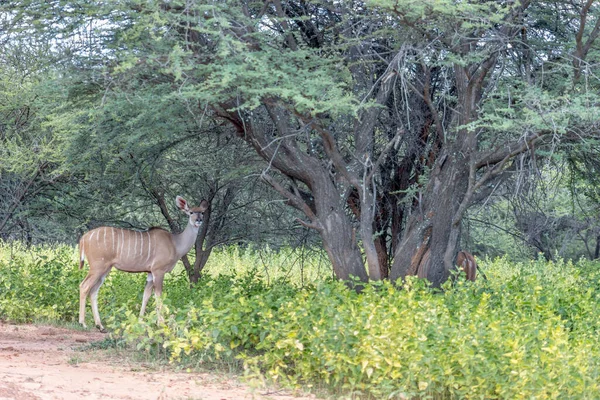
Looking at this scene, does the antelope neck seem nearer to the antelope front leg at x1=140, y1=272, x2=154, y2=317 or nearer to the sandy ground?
the antelope front leg at x1=140, y1=272, x2=154, y2=317

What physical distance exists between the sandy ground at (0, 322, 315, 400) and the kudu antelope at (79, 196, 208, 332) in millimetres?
1769

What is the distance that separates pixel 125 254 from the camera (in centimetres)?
1136

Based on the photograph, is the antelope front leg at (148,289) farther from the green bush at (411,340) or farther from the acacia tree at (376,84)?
the acacia tree at (376,84)

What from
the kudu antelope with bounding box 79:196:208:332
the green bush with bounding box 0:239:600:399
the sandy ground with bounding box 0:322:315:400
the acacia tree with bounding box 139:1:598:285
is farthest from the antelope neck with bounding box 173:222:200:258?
the green bush with bounding box 0:239:600:399

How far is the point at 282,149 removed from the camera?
984 cm

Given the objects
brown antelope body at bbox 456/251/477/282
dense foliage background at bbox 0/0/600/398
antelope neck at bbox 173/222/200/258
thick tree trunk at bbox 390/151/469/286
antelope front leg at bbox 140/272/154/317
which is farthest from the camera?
antelope neck at bbox 173/222/200/258

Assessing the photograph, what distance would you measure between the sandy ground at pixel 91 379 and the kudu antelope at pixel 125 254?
1.77 m

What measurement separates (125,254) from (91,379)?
4247 mm

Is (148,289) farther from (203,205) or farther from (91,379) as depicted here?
(91,379)

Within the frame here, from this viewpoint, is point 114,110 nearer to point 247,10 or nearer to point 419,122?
point 247,10

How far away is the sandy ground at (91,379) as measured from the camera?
21.2 feet

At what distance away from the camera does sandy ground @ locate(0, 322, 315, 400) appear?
254 inches

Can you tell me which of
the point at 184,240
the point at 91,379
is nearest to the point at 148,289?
the point at 184,240

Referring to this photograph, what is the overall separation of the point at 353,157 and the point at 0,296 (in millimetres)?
5052
